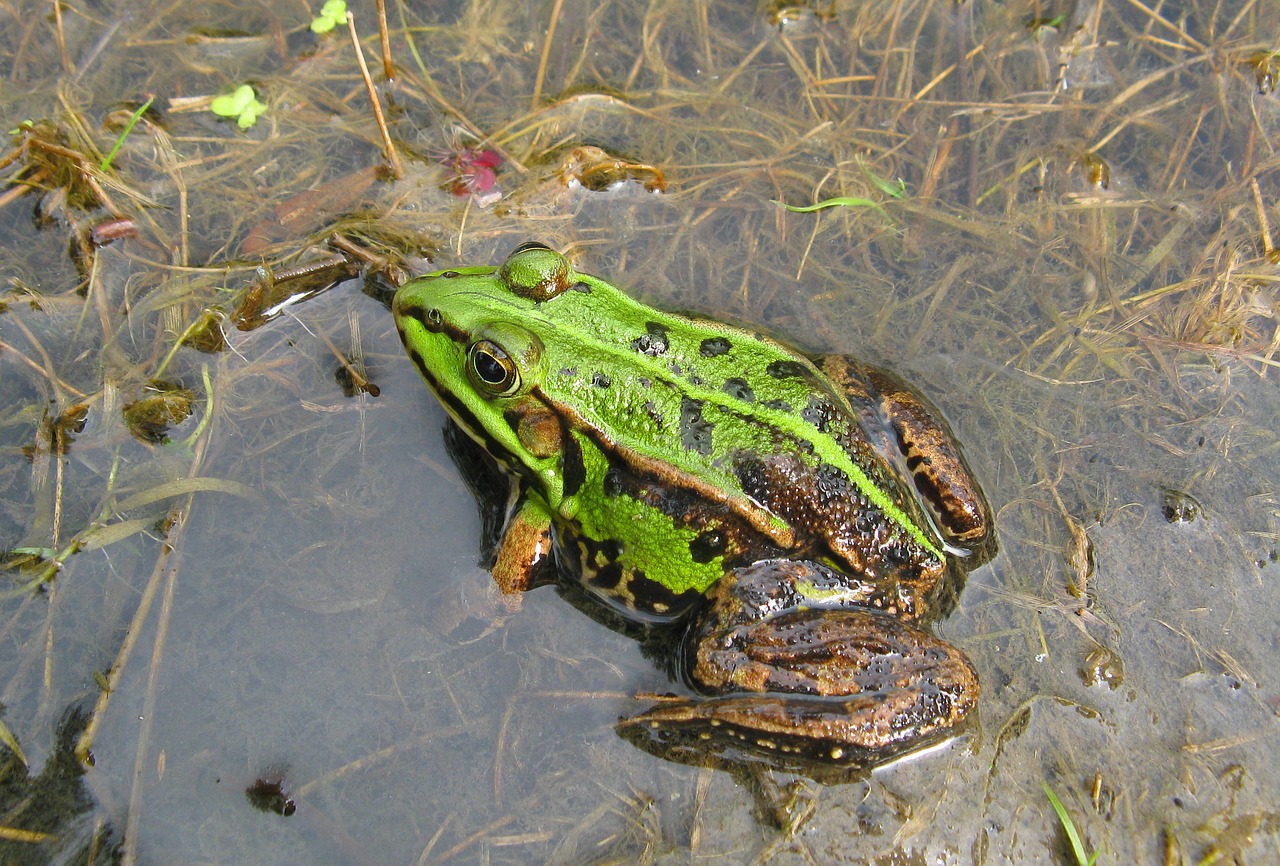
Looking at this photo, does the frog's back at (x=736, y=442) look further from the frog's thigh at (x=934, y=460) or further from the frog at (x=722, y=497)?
the frog's thigh at (x=934, y=460)

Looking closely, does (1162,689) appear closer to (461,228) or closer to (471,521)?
(471,521)

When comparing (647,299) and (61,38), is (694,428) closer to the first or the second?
(647,299)

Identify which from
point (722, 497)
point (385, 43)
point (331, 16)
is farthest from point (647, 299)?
point (331, 16)

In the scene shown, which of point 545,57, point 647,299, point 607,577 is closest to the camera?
point 607,577

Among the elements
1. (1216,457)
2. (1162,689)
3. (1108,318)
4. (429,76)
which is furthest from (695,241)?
(1162,689)

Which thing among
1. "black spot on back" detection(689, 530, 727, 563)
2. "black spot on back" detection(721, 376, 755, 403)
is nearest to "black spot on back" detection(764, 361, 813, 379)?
"black spot on back" detection(721, 376, 755, 403)

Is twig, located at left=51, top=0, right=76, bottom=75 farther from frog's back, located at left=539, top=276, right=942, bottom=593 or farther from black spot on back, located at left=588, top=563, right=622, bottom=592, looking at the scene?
black spot on back, located at left=588, top=563, right=622, bottom=592
